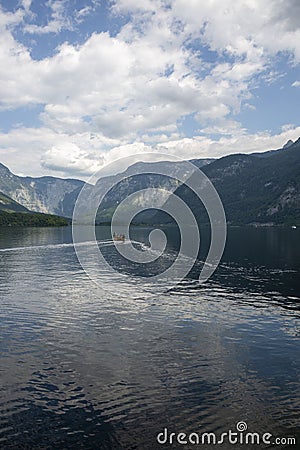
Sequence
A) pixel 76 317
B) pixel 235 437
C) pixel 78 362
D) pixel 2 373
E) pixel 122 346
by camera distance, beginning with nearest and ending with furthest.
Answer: pixel 235 437 < pixel 2 373 < pixel 78 362 < pixel 122 346 < pixel 76 317

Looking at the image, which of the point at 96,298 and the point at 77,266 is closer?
the point at 96,298

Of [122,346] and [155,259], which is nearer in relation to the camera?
[122,346]

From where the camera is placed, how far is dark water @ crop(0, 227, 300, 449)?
934 inches

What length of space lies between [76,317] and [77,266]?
49768 millimetres

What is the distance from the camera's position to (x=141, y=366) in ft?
107

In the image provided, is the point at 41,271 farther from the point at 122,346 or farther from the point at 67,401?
the point at 67,401

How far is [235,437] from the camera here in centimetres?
2281

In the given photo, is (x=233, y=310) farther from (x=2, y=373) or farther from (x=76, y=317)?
(x=2, y=373)

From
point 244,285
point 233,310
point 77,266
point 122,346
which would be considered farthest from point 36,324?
point 77,266

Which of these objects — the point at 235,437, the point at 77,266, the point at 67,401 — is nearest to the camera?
the point at 235,437

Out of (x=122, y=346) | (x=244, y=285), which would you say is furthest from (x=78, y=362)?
(x=244, y=285)

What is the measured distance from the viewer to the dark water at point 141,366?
23728 millimetres

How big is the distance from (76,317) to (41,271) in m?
41.8

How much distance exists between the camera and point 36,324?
4466 centimetres
